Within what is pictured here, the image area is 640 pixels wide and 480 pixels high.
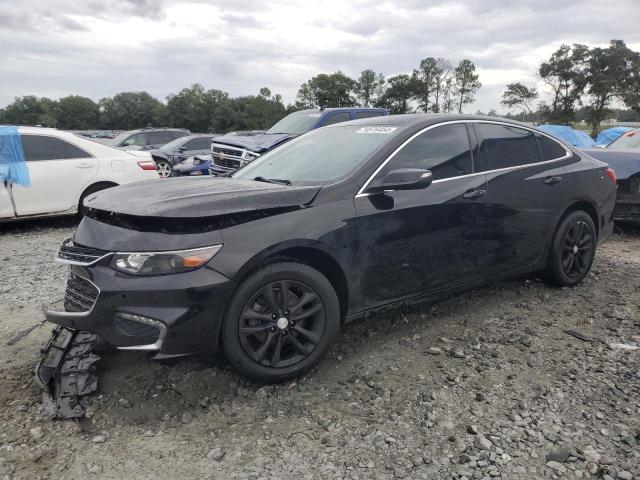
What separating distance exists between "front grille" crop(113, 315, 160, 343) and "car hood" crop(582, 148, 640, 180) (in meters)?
6.36

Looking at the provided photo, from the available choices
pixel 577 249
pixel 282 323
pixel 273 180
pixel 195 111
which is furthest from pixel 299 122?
pixel 195 111

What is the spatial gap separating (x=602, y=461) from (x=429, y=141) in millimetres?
2273

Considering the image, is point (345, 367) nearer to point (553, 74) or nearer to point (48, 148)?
point (48, 148)

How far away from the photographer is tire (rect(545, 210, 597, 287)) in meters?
4.51

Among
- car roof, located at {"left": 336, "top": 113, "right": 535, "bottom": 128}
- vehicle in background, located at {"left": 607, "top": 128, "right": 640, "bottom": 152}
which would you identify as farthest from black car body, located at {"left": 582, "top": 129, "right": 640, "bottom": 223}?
car roof, located at {"left": 336, "top": 113, "right": 535, "bottom": 128}

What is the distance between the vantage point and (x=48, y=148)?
756 cm

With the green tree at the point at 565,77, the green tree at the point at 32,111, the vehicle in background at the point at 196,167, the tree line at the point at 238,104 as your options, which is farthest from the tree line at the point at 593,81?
the green tree at the point at 32,111

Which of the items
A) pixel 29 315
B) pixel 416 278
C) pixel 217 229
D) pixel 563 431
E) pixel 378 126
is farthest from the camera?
pixel 29 315

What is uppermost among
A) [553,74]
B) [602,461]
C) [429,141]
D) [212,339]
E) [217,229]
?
[553,74]

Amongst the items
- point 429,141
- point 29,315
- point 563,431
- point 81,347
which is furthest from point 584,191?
point 29,315

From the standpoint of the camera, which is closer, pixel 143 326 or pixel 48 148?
pixel 143 326

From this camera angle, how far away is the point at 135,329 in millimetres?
2633

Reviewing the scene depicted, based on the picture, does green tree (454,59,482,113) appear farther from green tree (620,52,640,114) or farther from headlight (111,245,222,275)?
headlight (111,245,222,275)

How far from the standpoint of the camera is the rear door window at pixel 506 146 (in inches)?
160
